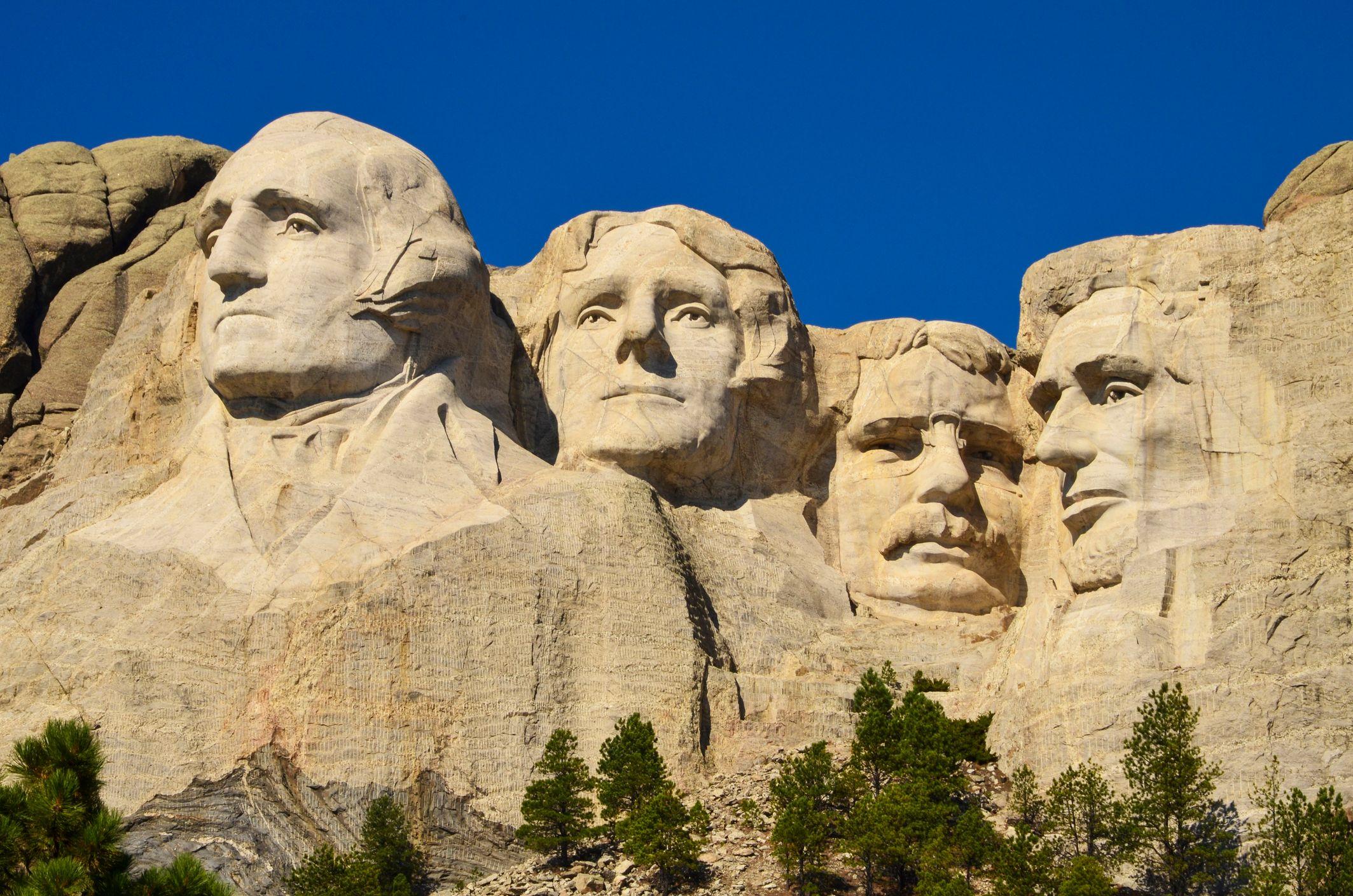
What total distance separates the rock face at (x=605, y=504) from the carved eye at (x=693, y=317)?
0.06 m

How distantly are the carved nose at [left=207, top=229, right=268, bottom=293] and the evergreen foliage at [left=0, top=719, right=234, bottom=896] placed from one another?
21.6ft

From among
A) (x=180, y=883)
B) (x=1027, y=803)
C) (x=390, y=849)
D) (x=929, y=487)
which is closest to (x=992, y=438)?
(x=929, y=487)

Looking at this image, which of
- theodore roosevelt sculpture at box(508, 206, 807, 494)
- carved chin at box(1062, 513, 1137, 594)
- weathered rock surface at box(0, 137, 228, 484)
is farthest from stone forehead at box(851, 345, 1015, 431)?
weathered rock surface at box(0, 137, 228, 484)

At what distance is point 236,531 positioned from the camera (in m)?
25.2

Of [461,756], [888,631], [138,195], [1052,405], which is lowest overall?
[461,756]

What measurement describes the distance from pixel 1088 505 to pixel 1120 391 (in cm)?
100

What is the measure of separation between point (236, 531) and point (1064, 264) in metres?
7.42

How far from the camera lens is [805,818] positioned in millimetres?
22547

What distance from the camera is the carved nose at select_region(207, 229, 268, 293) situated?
86.1 feet

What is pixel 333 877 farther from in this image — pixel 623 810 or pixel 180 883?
pixel 180 883

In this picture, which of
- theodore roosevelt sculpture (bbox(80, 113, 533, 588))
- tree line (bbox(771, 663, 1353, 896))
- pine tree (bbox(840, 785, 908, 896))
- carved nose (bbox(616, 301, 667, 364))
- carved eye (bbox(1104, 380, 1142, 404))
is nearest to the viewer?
tree line (bbox(771, 663, 1353, 896))

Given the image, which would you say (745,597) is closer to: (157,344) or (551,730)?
(551,730)

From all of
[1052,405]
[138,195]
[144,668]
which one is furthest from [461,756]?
[138,195]

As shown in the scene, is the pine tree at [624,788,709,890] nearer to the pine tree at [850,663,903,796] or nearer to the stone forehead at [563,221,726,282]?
the pine tree at [850,663,903,796]
